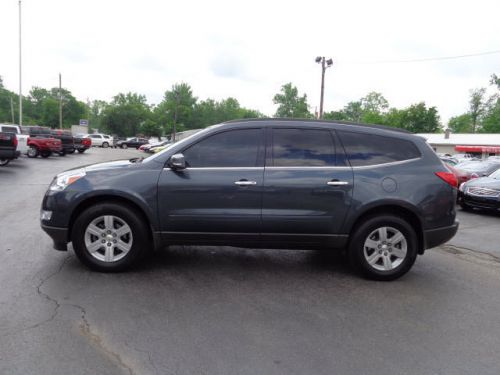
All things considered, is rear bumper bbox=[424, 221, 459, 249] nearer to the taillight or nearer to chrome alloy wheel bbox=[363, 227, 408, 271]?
chrome alloy wheel bbox=[363, 227, 408, 271]

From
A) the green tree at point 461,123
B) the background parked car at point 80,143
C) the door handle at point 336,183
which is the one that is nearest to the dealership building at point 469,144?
the green tree at point 461,123

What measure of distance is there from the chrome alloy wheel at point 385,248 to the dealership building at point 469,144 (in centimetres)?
5463

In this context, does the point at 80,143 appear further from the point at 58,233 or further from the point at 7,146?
the point at 58,233

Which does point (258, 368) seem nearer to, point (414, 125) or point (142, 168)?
point (142, 168)

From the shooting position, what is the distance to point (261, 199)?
4.34 m

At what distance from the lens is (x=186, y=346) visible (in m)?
2.94

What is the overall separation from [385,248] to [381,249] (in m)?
0.05

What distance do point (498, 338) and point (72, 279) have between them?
4.15m

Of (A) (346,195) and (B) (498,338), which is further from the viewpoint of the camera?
(A) (346,195)

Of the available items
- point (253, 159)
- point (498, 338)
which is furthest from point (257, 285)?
point (498, 338)

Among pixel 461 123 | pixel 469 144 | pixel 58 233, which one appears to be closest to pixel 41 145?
pixel 58 233

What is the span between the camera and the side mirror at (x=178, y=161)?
13.9 feet

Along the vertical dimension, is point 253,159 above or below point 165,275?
above

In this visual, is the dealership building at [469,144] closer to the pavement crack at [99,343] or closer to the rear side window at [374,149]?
the rear side window at [374,149]
